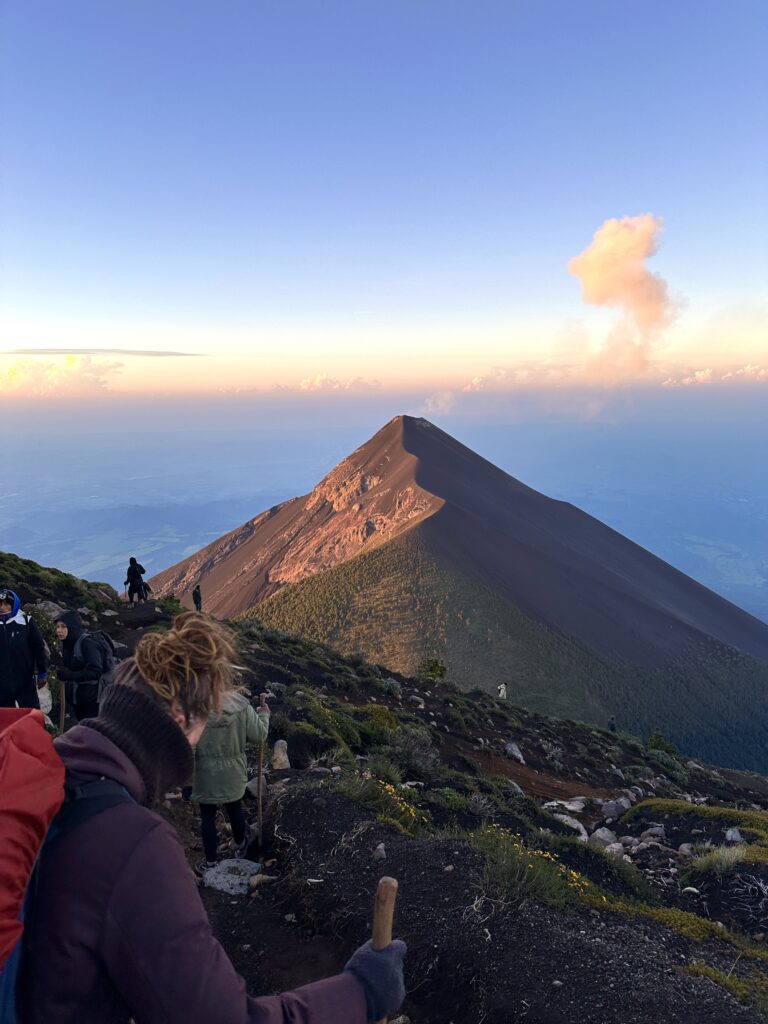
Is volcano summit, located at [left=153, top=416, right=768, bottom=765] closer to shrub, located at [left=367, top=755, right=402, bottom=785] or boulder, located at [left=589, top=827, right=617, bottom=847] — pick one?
boulder, located at [left=589, top=827, right=617, bottom=847]

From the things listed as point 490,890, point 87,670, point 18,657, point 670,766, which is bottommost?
point 670,766

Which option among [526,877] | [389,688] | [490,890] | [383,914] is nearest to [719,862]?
[526,877]

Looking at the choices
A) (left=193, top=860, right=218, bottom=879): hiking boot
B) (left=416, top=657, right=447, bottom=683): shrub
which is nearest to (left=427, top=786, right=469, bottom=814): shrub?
(left=193, top=860, right=218, bottom=879): hiking boot

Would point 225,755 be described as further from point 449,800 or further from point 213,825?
point 449,800

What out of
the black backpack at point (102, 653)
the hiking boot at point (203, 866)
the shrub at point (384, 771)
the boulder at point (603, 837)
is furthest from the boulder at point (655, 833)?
the black backpack at point (102, 653)

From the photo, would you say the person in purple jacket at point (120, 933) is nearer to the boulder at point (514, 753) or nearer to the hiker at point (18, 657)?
the hiker at point (18, 657)

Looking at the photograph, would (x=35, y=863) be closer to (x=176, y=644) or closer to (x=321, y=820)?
(x=176, y=644)
